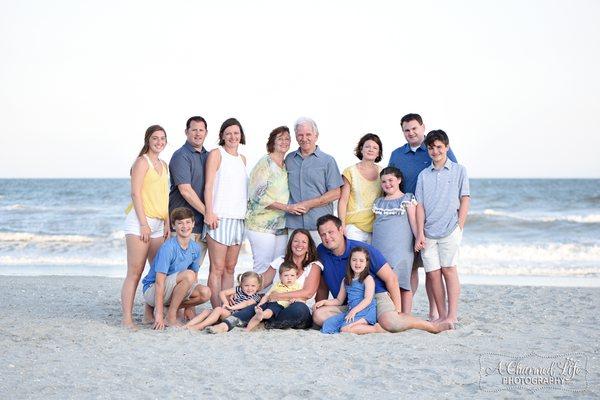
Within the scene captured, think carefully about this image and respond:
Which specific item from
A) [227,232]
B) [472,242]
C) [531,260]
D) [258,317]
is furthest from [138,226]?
[472,242]

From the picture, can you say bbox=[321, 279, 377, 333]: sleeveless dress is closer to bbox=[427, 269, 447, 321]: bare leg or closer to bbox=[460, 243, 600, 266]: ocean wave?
bbox=[427, 269, 447, 321]: bare leg

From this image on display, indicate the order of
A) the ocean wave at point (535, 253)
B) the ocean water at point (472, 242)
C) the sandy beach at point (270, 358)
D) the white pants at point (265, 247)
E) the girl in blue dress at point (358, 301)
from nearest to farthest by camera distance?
the sandy beach at point (270, 358), the girl in blue dress at point (358, 301), the white pants at point (265, 247), the ocean water at point (472, 242), the ocean wave at point (535, 253)

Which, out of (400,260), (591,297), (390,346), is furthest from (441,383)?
(591,297)

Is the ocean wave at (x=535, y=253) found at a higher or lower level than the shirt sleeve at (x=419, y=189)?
lower

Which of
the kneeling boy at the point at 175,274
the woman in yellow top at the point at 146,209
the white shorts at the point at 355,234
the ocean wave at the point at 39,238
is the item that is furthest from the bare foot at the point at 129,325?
the ocean wave at the point at 39,238

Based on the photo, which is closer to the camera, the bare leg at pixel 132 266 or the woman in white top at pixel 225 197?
the bare leg at pixel 132 266

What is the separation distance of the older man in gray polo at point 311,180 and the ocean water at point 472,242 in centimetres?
466

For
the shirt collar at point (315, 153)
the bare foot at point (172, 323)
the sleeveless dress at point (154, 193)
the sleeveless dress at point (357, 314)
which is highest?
the shirt collar at point (315, 153)

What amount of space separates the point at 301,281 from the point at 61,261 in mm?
8118

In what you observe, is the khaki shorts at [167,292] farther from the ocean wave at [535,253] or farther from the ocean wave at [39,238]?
the ocean wave at [39,238]

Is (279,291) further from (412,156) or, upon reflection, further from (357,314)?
(412,156)

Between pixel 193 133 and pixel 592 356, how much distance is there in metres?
3.49

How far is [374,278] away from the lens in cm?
542

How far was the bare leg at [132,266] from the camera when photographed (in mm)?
5449
